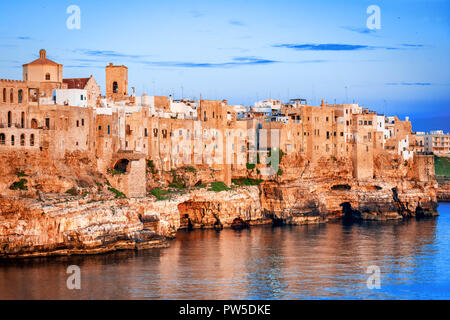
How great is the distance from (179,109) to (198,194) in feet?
32.8

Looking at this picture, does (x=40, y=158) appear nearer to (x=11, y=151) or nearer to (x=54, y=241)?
(x=11, y=151)

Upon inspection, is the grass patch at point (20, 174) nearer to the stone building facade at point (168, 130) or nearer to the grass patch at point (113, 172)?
the stone building facade at point (168, 130)

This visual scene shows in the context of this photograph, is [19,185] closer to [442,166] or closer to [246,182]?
[246,182]

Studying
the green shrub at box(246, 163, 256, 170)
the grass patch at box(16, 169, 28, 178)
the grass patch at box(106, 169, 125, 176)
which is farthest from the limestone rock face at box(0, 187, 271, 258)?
the green shrub at box(246, 163, 256, 170)

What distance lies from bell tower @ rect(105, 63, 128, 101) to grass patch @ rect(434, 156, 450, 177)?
55.9 meters

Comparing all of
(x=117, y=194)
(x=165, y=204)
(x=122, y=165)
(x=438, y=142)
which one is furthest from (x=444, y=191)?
(x=117, y=194)

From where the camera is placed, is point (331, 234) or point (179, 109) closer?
point (331, 234)

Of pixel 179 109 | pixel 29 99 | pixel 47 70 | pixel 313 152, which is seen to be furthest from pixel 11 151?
pixel 313 152

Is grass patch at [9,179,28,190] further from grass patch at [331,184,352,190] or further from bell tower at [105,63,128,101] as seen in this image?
grass patch at [331,184,352,190]

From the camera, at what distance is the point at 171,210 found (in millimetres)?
56094

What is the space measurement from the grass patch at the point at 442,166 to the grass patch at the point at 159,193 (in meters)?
59.7

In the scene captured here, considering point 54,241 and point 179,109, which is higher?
point 179,109

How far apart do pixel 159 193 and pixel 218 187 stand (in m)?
7.39

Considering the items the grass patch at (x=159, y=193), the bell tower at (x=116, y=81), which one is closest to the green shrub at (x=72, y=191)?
the grass patch at (x=159, y=193)
